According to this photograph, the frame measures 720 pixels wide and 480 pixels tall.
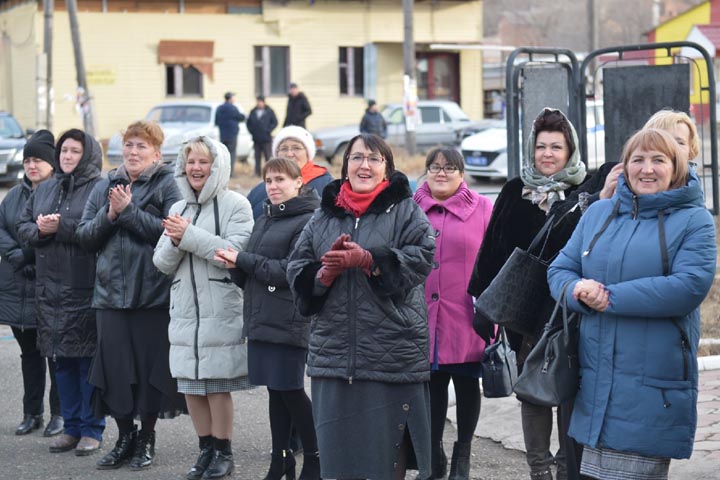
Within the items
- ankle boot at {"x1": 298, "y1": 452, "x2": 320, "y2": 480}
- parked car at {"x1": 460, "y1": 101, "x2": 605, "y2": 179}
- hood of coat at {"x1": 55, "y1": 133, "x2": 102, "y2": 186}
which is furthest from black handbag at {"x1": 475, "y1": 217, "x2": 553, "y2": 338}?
parked car at {"x1": 460, "y1": 101, "x2": 605, "y2": 179}

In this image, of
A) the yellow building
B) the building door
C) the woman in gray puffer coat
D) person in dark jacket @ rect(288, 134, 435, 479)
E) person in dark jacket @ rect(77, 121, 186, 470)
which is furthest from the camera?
the building door

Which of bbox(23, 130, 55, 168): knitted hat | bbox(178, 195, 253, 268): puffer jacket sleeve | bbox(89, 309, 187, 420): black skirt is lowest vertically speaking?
bbox(89, 309, 187, 420): black skirt

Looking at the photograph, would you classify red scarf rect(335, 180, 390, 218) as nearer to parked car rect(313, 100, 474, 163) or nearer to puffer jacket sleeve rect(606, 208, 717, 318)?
puffer jacket sleeve rect(606, 208, 717, 318)

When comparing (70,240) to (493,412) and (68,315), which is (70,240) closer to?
(68,315)

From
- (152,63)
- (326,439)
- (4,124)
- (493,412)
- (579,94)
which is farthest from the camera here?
(152,63)

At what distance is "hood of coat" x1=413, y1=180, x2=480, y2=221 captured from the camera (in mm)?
6457

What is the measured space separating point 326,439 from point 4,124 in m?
21.1

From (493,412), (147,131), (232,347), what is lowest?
(493,412)

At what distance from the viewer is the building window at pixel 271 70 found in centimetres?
3806

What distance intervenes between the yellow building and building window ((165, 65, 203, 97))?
0.03 metres

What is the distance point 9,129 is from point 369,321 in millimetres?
21009

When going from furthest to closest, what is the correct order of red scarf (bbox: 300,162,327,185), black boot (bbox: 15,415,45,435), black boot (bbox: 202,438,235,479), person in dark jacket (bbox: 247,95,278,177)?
person in dark jacket (bbox: 247,95,278,177), black boot (bbox: 15,415,45,435), red scarf (bbox: 300,162,327,185), black boot (bbox: 202,438,235,479)

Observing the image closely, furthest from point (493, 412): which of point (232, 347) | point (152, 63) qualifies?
point (152, 63)

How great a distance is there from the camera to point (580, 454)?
522cm
